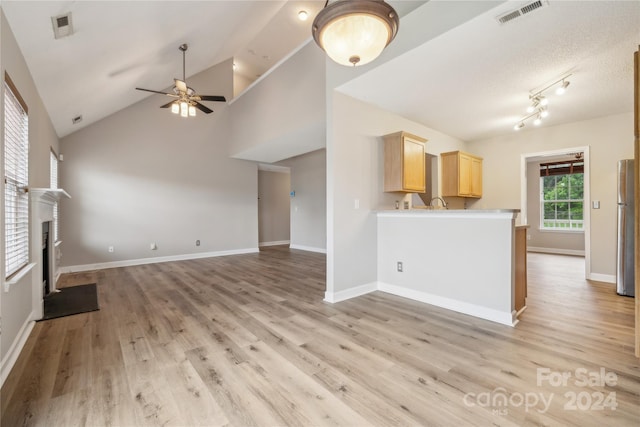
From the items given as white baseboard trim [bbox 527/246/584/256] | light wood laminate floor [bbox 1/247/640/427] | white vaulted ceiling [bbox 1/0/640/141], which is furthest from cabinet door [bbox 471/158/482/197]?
white baseboard trim [bbox 527/246/584/256]

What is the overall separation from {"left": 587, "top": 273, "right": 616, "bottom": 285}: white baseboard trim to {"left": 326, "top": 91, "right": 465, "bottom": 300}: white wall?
3.54 m

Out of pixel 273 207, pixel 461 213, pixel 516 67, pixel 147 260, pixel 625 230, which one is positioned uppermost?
pixel 516 67

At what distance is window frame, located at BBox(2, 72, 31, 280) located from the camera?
2.21 metres

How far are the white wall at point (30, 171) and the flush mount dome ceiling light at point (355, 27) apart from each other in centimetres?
221

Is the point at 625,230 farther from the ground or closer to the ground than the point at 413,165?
closer to the ground

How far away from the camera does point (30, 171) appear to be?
288 cm

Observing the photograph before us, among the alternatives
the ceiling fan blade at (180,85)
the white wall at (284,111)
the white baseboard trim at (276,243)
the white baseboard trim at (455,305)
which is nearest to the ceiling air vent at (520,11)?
the white wall at (284,111)

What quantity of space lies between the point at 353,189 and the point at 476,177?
3431 mm

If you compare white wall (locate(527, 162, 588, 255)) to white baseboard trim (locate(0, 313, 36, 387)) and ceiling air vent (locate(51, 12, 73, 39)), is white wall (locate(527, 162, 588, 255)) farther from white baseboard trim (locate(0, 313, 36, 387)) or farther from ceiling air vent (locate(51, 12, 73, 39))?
white baseboard trim (locate(0, 313, 36, 387))

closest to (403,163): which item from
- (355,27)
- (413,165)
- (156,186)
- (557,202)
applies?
(413,165)

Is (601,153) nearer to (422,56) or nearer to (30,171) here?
(422,56)

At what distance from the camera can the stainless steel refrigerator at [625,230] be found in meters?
3.64

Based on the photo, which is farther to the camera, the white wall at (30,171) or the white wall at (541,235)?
the white wall at (541,235)

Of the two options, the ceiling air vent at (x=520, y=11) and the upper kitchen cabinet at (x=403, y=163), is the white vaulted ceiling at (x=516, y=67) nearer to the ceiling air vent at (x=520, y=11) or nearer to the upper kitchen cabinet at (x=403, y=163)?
the ceiling air vent at (x=520, y=11)
